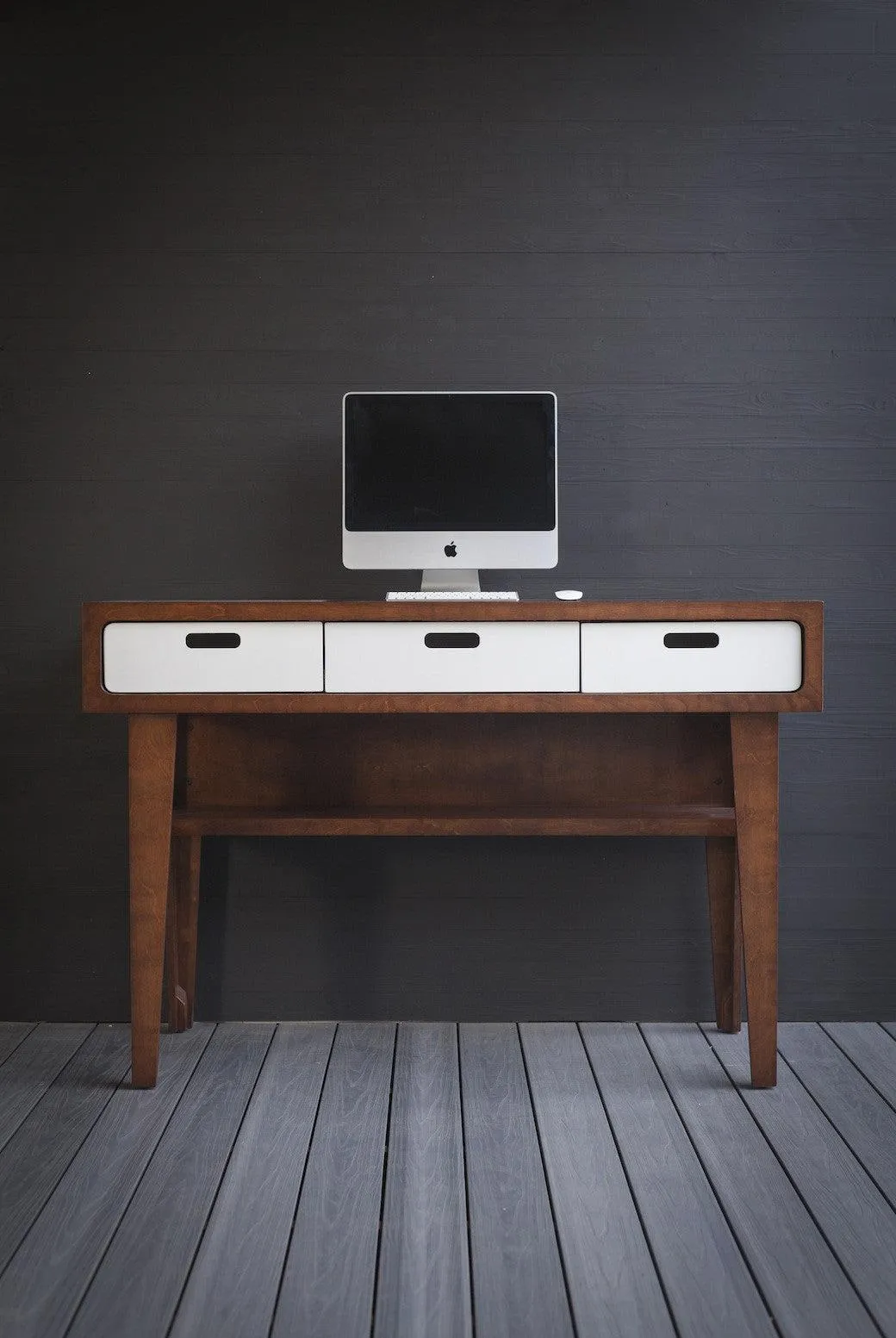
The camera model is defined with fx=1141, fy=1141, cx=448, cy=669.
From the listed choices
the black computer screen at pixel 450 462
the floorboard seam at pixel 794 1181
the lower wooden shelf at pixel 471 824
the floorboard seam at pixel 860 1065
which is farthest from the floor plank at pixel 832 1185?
the black computer screen at pixel 450 462

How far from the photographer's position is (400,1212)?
1734mm

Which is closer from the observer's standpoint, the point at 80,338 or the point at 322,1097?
the point at 322,1097

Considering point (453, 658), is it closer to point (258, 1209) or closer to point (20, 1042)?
point (258, 1209)

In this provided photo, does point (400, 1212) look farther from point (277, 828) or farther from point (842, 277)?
point (842, 277)

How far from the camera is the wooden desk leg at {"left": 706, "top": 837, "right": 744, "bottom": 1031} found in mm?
2535

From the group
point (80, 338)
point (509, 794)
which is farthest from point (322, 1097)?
point (80, 338)

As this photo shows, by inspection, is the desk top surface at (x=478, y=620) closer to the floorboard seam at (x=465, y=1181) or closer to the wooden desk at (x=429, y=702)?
the wooden desk at (x=429, y=702)

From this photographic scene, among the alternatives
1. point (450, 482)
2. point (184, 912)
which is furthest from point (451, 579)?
point (184, 912)

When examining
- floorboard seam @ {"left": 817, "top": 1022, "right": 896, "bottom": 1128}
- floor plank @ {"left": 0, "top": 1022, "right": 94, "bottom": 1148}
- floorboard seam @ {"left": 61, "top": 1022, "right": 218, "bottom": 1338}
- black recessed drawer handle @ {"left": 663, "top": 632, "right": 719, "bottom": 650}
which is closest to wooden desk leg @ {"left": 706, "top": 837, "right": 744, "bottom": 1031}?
floorboard seam @ {"left": 817, "top": 1022, "right": 896, "bottom": 1128}

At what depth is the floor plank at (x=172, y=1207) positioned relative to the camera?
148cm

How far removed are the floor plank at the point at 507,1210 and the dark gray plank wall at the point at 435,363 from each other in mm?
416

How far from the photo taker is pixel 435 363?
2.63 m

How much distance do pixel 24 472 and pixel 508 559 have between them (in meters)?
1.15

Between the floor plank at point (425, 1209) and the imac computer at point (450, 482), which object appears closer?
the floor plank at point (425, 1209)
